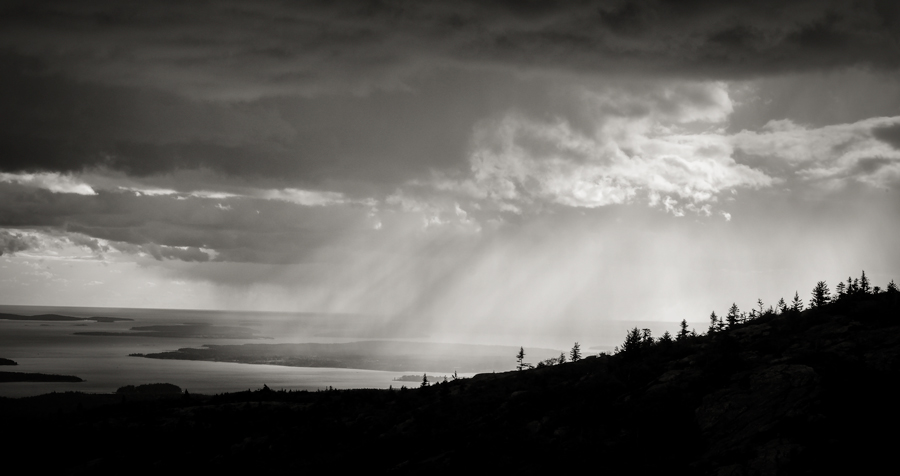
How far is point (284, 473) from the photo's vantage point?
96.0ft

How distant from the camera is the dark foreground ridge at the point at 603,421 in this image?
768 inches

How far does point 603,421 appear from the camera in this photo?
86.4 ft

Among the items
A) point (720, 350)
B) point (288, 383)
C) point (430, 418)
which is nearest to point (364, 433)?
point (430, 418)

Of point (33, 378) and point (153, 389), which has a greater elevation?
point (153, 389)

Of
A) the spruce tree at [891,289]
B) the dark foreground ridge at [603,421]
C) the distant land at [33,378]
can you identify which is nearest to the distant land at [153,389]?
the distant land at [33,378]

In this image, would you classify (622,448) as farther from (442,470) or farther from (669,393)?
(442,470)

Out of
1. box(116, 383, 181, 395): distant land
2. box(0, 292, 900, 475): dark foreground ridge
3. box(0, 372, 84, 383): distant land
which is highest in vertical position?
box(0, 292, 900, 475): dark foreground ridge

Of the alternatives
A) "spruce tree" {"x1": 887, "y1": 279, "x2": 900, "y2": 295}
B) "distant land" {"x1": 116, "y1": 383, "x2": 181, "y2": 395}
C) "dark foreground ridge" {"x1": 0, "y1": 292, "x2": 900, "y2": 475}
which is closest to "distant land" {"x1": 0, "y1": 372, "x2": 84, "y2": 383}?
"distant land" {"x1": 116, "y1": 383, "x2": 181, "y2": 395}

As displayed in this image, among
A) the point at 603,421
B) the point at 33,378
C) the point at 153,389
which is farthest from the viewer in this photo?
the point at 33,378

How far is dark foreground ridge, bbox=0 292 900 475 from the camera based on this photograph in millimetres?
19500

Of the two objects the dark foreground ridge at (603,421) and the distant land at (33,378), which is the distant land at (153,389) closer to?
the distant land at (33,378)

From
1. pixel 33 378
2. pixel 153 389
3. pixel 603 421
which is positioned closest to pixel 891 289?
pixel 603 421

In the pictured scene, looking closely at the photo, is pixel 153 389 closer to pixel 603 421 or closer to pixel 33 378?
pixel 33 378

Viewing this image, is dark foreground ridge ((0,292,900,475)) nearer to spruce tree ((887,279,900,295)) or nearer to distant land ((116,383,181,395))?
spruce tree ((887,279,900,295))
